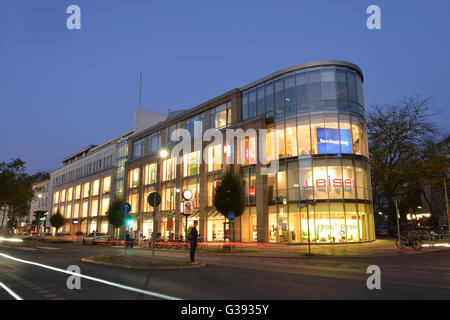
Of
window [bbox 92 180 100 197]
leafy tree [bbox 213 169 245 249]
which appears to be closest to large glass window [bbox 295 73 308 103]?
leafy tree [bbox 213 169 245 249]

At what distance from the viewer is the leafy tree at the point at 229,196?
30.0 meters

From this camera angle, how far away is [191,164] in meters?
44.6

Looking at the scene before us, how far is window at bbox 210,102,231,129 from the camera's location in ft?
135

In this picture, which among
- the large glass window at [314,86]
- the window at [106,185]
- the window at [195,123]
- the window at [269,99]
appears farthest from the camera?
the window at [106,185]

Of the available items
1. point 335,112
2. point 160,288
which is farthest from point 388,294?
point 335,112

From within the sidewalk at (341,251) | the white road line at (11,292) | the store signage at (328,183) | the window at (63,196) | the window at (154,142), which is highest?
the window at (154,142)

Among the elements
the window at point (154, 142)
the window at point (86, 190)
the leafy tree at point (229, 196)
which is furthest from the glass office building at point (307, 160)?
the window at point (86, 190)

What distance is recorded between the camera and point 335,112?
33125 mm

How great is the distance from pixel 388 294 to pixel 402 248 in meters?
19.8

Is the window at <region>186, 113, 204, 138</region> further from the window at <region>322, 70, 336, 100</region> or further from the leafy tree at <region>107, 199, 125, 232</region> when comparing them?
the window at <region>322, 70, 336, 100</region>

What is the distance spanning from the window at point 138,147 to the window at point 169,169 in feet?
32.6

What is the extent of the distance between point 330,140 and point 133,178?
115 ft

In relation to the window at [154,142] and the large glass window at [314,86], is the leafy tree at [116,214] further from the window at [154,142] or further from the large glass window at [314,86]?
the large glass window at [314,86]
